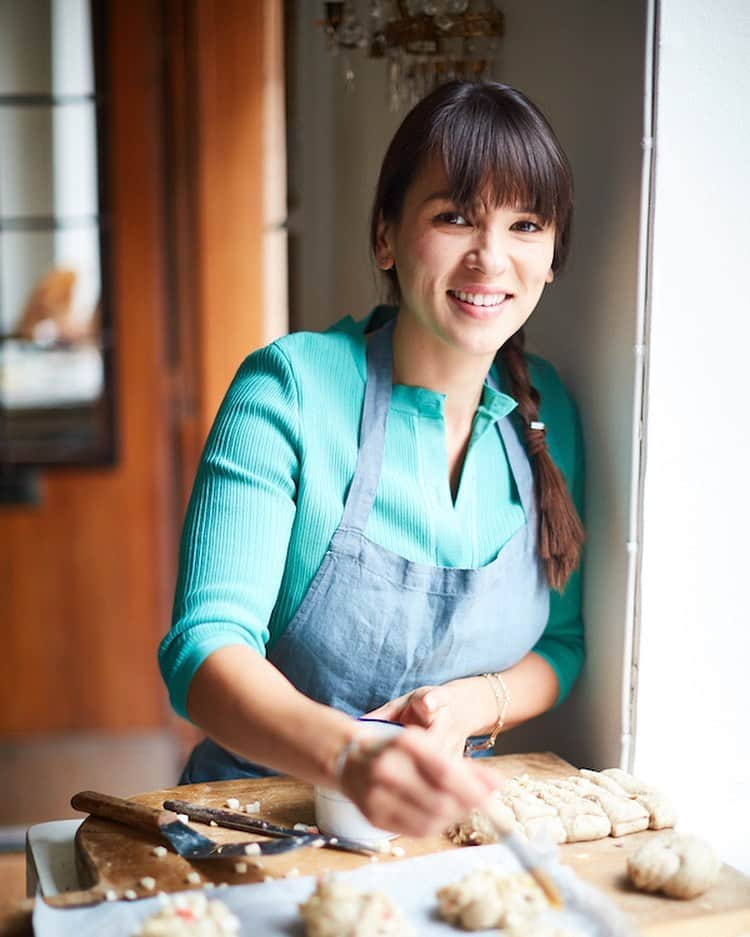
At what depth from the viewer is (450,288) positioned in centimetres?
123

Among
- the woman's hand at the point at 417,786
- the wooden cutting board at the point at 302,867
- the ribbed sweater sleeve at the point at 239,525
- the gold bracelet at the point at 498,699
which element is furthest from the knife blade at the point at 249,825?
the gold bracelet at the point at 498,699

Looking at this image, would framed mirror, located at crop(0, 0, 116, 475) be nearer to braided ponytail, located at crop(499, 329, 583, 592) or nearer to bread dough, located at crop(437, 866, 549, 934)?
braided ponytail, located at crop(499, 329, 583, 592)

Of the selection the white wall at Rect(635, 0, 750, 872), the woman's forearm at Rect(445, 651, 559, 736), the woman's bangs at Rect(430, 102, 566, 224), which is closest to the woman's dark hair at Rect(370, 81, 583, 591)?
the woman's bangs at Rect(430, 102, 566, 224)

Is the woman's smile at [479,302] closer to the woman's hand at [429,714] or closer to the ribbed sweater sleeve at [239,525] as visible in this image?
the ribbed sweater sleeve at [239,525]

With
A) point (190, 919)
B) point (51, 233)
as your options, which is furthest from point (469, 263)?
point (51, 233)

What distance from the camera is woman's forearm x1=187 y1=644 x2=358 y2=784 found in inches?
35.3

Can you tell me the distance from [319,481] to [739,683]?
0.56 m

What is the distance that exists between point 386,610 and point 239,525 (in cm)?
23

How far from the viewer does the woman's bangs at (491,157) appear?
3.88 feet

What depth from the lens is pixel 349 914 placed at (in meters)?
0.87

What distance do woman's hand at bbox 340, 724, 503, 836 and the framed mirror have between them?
296cm

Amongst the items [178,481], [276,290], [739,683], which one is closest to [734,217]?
[739,683]

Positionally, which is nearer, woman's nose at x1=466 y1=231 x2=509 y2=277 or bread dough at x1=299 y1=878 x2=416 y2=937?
bread dough at x1=299 y1=878 x2=416 y2=937

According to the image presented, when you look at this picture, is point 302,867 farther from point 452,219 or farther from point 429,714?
point 452,219
